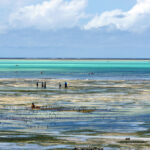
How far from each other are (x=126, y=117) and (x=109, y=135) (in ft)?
32.5

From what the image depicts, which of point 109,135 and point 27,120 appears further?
point 27,120

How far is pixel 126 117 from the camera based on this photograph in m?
43.4

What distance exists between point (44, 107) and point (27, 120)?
1039 cm

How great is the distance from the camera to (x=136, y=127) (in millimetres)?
37688

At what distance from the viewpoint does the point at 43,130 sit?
35.9 metres

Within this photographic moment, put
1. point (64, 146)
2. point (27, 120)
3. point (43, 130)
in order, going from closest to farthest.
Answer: point (64, 146) → point (43, 130) → point (27, 120)

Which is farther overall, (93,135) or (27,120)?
(27,120)

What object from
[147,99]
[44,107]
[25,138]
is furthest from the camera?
[147,99]

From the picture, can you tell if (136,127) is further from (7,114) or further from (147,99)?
(147,99)

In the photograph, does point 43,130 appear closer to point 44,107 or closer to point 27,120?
point 27,120

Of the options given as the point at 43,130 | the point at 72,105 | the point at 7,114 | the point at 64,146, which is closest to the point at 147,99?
the point at 72,105

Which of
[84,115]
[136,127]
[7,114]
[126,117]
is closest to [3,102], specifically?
[7,114]

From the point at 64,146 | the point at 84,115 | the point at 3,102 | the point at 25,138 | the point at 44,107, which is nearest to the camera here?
the point at 64,146

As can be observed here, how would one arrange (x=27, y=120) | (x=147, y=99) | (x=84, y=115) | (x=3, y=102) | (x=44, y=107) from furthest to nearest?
(x=147, y=99), (x=3, y=102), (x=44, y=107), (x=84, y=115), (x=27, y=120)
